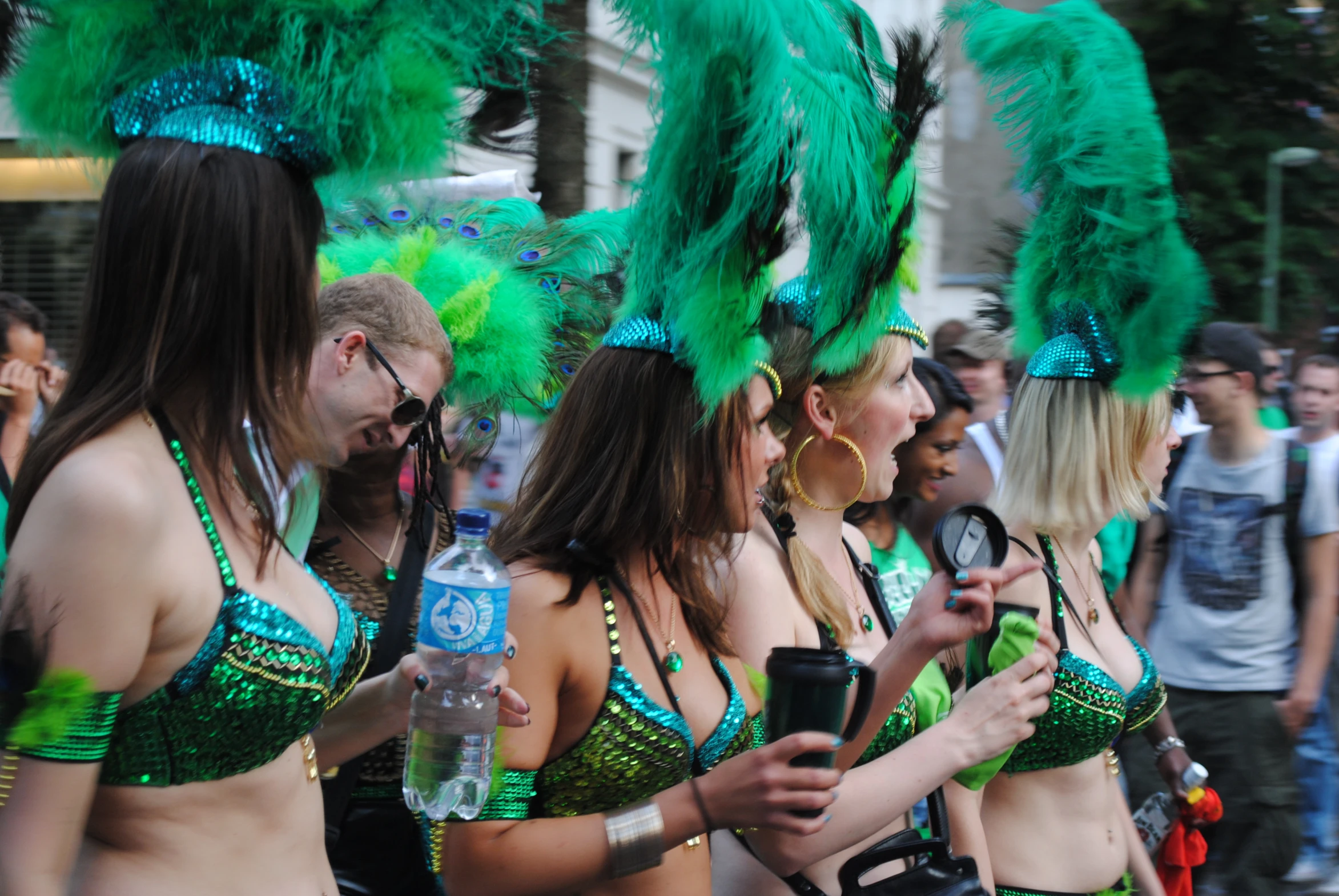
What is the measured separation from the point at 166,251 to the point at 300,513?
77cm

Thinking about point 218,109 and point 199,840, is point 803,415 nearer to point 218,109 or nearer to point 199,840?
point 218,109

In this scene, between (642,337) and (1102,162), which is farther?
(1102,162)

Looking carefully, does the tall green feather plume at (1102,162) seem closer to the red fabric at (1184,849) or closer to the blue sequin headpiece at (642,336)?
the red fabric at (1184,849)

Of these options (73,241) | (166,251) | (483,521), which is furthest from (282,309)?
(73,241)

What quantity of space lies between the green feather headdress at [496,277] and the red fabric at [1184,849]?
228 centimetres

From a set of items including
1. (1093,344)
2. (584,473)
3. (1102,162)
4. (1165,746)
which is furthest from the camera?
(1165,746)

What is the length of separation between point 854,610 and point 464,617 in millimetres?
1380

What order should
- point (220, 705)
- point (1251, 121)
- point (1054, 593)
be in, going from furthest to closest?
point (1251, 121), point (1054, 593), point (220, 705)

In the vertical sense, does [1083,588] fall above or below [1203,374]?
below

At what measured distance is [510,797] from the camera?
2041 mm

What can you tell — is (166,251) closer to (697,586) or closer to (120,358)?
(120,358)

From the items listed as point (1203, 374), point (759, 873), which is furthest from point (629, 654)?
point (1203, 374)

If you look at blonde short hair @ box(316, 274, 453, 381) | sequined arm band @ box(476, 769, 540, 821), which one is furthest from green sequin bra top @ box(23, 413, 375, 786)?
blonde short hair @ box(316, 274, 453, 381)

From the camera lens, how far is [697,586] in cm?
235
